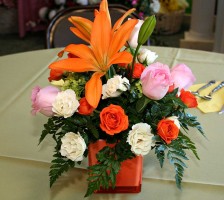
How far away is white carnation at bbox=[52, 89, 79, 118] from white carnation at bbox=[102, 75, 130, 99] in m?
0.05

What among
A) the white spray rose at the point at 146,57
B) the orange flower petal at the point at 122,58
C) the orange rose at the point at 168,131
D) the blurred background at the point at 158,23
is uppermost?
the orange flower petal at the point at 122,58

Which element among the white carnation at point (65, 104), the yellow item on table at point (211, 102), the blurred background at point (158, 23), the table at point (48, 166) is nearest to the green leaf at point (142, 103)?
the white carnation at point (65, 104)

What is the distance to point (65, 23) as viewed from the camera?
68.0 inches

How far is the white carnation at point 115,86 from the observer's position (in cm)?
63

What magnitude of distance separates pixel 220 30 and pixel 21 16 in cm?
195

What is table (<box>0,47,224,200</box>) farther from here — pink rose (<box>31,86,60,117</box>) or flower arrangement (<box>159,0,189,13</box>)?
flower arrangement (<box>159,0,189,13</box>)

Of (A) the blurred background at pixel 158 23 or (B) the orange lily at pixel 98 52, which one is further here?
(A) the blurred background at pixel 158 23

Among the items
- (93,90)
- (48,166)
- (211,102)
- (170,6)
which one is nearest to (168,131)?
(93,90)

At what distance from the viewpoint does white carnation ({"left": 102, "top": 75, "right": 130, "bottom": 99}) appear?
635mm

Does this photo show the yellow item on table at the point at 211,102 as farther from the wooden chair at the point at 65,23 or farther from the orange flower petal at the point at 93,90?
the wooden chair at the point at 65,23

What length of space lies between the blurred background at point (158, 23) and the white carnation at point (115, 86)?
8.50 feet

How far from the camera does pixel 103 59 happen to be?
25.7 inches

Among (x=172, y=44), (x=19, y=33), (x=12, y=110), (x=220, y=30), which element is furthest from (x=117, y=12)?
(x=19, y=33)

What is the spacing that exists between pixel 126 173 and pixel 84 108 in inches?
7.0
